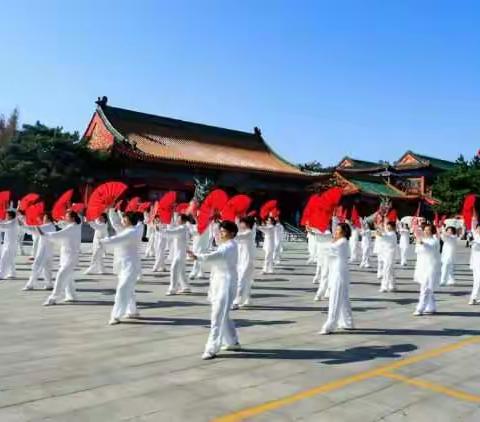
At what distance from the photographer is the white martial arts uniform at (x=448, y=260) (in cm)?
1362

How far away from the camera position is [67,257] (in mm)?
8812

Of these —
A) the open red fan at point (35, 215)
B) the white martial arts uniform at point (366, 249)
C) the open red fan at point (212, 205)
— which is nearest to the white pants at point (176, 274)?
the open red fan at point (212, 205)

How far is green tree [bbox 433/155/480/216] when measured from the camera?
119 feet

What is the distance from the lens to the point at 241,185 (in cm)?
3094

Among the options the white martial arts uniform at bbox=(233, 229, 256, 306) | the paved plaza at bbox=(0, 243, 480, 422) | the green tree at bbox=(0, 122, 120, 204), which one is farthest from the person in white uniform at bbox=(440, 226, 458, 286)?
A: the green tree at bbox=(0, 122, 120, 204)

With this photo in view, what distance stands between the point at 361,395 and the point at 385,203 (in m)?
34.5

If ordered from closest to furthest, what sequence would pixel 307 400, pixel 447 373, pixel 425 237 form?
pixel 307 400
pixel 447 373
pixel 425 237

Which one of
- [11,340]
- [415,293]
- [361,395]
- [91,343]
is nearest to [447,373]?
[361,395]

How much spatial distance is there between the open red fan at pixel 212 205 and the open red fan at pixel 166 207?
1.40m

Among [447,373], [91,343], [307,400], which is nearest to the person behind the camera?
[307,400]

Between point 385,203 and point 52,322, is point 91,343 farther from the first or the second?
point 385,203

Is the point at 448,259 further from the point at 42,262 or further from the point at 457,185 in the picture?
the point at 457,185

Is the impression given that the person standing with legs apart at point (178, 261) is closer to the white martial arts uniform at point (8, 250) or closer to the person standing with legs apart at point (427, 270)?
the white martial arts uniform at point (8, 250)

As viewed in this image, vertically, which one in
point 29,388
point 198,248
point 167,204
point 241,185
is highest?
point 241,185
